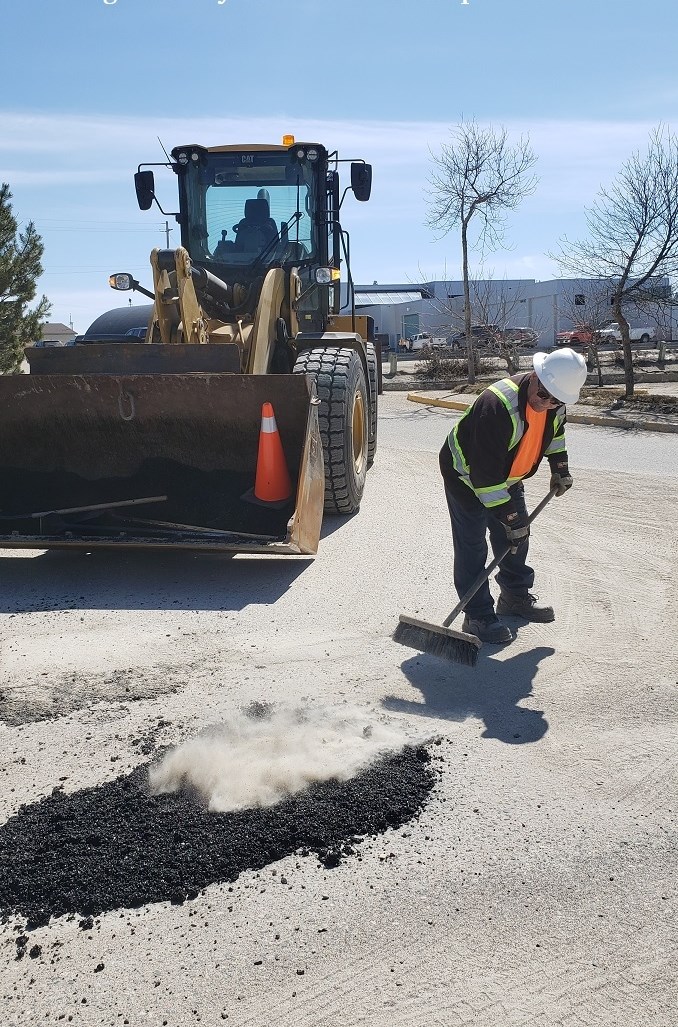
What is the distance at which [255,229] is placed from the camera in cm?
834

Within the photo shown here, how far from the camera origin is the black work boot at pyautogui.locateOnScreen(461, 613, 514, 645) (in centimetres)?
486

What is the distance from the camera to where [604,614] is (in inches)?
206

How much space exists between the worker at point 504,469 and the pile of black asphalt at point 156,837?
1.61 m

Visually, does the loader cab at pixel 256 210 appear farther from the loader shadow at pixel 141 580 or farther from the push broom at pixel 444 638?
the push broom at pixel 444 638

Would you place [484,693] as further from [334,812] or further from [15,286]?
[15,286]

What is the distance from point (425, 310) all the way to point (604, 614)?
40.2 metres

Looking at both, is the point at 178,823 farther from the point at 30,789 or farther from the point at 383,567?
the point at 383,567

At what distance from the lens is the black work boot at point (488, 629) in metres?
4.86

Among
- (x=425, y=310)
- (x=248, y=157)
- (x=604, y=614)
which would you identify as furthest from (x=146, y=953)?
(x=425, y=310)

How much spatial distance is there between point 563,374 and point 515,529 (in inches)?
31.7

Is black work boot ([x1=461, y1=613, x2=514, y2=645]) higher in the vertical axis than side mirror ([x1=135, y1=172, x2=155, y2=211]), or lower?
lower

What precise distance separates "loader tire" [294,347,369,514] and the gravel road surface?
1.62m

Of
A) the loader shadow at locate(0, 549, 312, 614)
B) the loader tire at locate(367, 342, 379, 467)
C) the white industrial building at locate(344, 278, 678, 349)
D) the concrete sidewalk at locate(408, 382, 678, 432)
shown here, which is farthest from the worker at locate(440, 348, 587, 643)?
the white industrial building at locate(344, 278, 678, 349)

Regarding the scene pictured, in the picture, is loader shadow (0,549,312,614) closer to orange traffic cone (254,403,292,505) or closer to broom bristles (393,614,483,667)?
orange traffic cone (254,403,292,505)
